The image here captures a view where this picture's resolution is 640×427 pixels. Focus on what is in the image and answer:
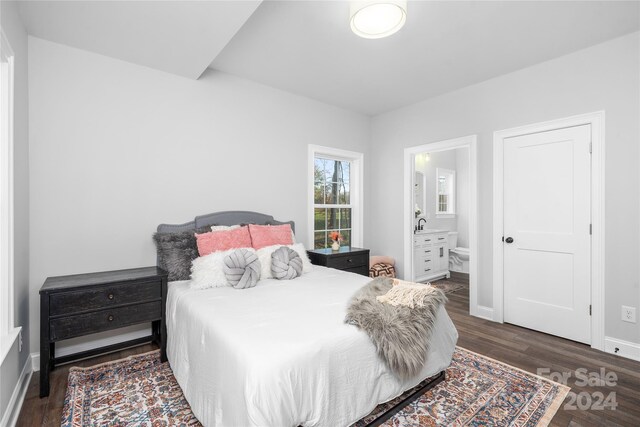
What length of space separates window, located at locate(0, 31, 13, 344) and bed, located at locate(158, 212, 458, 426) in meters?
0.93

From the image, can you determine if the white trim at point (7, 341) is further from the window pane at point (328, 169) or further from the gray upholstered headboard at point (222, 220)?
the window pane at point (328, 169)

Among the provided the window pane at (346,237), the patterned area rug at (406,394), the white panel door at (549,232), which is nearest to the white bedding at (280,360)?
the patterned area rug at (406,394)

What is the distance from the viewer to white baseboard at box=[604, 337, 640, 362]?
2.55 metres

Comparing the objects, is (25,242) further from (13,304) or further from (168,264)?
(168,264)

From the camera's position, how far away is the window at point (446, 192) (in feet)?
21.1

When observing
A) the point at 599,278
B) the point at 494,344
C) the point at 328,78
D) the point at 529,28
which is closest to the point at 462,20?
the point at 529,28

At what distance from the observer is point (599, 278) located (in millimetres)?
2771

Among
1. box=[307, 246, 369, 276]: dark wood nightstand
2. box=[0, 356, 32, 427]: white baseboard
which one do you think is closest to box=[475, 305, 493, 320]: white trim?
box=[307, 246, 369, 276]: dark wood nightstand

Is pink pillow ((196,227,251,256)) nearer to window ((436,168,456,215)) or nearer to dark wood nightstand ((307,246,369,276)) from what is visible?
dark wood nightstand ((307,246,369,276))

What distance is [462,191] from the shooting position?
665cm

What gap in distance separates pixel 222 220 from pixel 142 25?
69.4 inches

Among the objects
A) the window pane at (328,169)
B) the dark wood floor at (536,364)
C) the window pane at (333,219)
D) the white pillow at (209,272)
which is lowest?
the dark wood floor at (536,364)

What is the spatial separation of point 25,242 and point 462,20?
370cm

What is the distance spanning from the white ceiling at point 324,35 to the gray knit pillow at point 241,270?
65.9 inches
